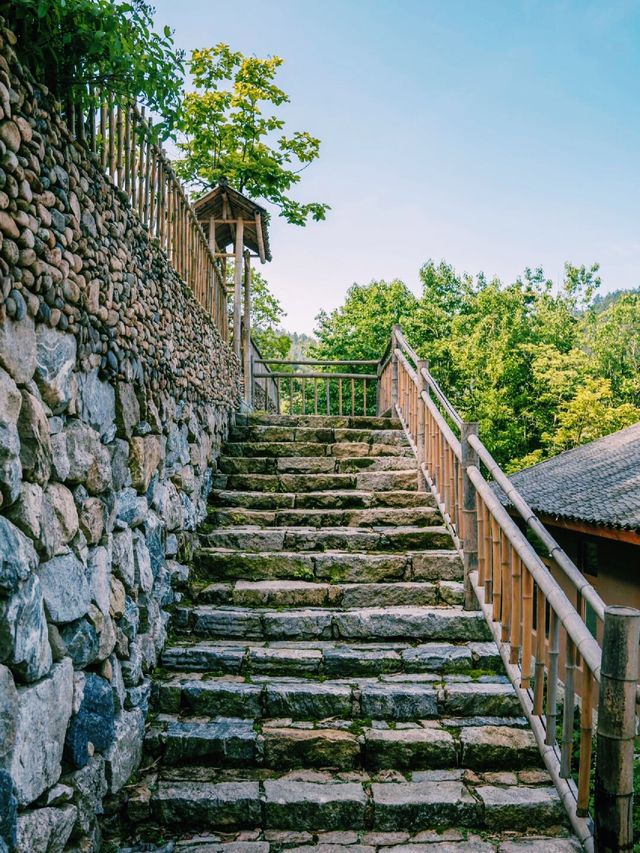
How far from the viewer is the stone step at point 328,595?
13.2 feet

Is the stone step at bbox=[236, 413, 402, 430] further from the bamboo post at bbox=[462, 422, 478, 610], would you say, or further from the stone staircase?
the bamboo post at bbox=[462, 422, 478, 610]

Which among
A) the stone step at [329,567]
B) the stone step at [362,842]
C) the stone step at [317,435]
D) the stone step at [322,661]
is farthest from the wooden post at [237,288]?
the stone step at [362,842]

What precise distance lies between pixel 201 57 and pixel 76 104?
39.7 feet

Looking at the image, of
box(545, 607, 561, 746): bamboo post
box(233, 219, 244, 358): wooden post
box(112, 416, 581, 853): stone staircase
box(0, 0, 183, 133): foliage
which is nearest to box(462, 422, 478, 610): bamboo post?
box(112, 416, 581, 853): stone staircase

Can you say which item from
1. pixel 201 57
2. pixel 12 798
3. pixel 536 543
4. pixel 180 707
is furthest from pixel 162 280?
pixel 536 543

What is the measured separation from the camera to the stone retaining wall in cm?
188

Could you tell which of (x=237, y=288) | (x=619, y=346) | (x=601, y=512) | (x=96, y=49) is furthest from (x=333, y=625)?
(x=619, y=346)

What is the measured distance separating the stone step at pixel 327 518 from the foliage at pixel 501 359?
17823 millimetres

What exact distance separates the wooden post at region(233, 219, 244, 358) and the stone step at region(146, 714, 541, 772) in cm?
503

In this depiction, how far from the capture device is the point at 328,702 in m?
3.24

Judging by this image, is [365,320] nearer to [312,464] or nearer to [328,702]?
[312,464]

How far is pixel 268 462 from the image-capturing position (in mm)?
5750

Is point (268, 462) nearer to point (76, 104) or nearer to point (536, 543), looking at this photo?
point (76, 104)

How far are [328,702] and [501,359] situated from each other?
878 inches
